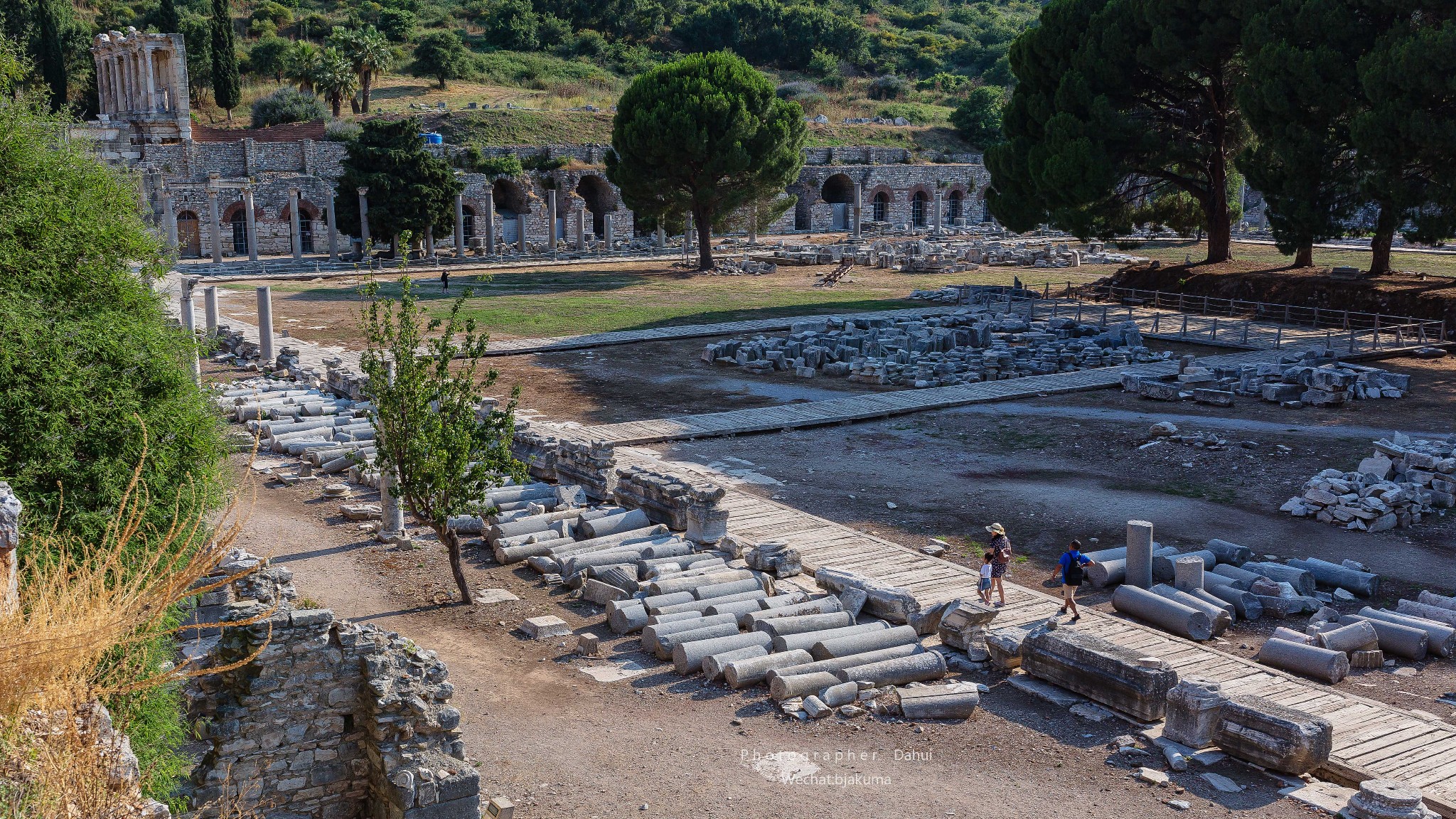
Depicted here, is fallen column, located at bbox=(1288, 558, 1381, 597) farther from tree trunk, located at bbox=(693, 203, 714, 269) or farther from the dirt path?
tree trunk, located at bbox=(693, 203, 714, 269)

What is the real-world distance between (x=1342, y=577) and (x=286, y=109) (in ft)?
184

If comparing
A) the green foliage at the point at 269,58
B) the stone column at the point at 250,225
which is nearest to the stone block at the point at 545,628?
the stone column at the point at 250,225

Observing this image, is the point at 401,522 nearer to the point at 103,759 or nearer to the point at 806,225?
the point at 103,759

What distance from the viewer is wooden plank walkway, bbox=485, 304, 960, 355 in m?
29.3

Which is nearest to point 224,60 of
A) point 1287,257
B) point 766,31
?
point 766,31

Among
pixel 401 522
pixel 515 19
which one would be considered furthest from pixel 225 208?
pixel 401 522

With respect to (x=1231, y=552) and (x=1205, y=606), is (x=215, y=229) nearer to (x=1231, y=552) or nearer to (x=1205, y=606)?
(x=1231, y=552)

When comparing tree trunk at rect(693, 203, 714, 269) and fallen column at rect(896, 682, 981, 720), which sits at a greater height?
tree trunk at rect(693, 203, 714, 269)

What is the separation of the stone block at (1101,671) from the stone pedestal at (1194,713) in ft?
0.78

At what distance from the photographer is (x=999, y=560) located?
12.6 metres

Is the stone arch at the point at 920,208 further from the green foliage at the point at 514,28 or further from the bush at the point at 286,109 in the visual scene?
the bush at the point at 286,109

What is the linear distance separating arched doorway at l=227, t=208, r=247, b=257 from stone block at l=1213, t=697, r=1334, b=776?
1992 inches

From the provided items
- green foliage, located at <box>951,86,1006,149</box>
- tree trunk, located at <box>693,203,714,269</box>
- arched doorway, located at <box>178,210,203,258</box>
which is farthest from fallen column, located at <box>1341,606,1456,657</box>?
green foliage, located at <box>951,86,1006,149</box>

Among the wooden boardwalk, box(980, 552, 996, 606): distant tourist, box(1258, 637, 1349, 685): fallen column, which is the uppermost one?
the wooden boardwalk
